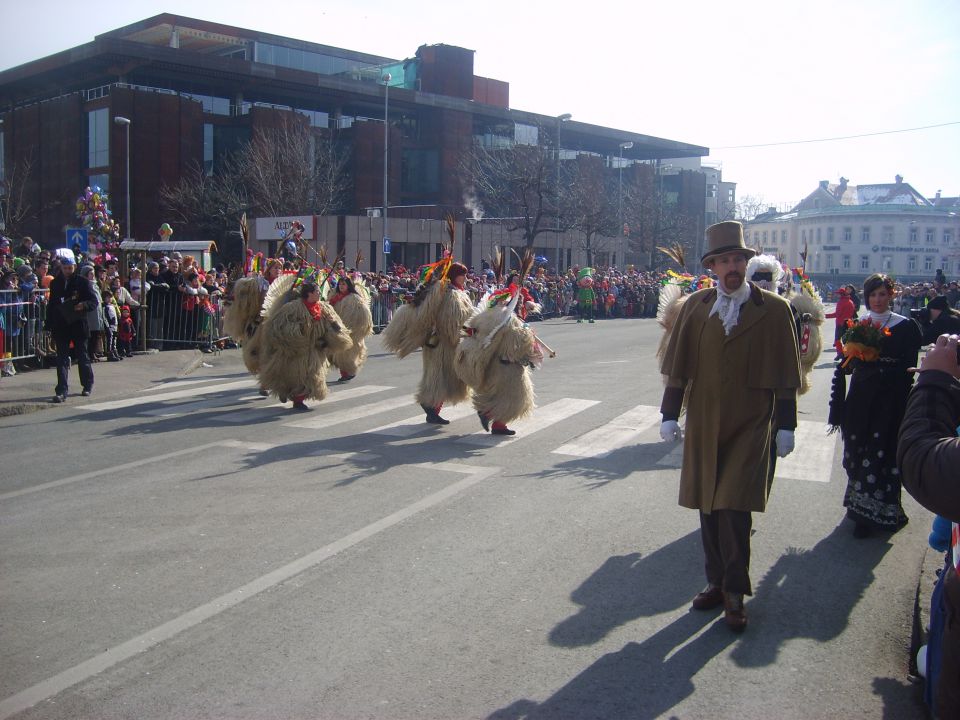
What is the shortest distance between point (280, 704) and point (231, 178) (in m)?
43.6

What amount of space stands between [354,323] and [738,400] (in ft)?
31.5

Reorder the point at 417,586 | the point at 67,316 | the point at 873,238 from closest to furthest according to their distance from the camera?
1. the point at 417,586
2. the point at 67,316
3. the point at 873,238

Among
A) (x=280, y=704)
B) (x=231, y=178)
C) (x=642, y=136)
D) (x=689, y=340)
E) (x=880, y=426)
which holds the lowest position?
(x=280, y=704)

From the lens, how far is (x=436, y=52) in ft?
202

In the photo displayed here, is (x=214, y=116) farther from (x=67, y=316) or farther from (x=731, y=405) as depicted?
(x=731, y=405)

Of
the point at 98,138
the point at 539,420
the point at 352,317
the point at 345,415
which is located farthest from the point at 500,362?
the point at 98,138

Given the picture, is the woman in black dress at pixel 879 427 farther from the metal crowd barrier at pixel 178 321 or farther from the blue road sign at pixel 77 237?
the blue road sign at pixel 77 237

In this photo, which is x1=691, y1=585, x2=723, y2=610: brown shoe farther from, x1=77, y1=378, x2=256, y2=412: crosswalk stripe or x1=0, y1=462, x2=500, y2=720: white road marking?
x1=77, y1=378, x2=256, y2=412: crosswalk stripe

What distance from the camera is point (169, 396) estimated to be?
12.1 meters

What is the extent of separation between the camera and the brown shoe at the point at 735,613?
4.45 meters

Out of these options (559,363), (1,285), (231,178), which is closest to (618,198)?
(231,178)

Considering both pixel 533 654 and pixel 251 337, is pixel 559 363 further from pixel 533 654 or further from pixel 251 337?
pixel 533 654

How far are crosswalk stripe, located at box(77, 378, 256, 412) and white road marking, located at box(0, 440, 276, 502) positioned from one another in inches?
117

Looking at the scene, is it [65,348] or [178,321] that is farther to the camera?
[178,321]
